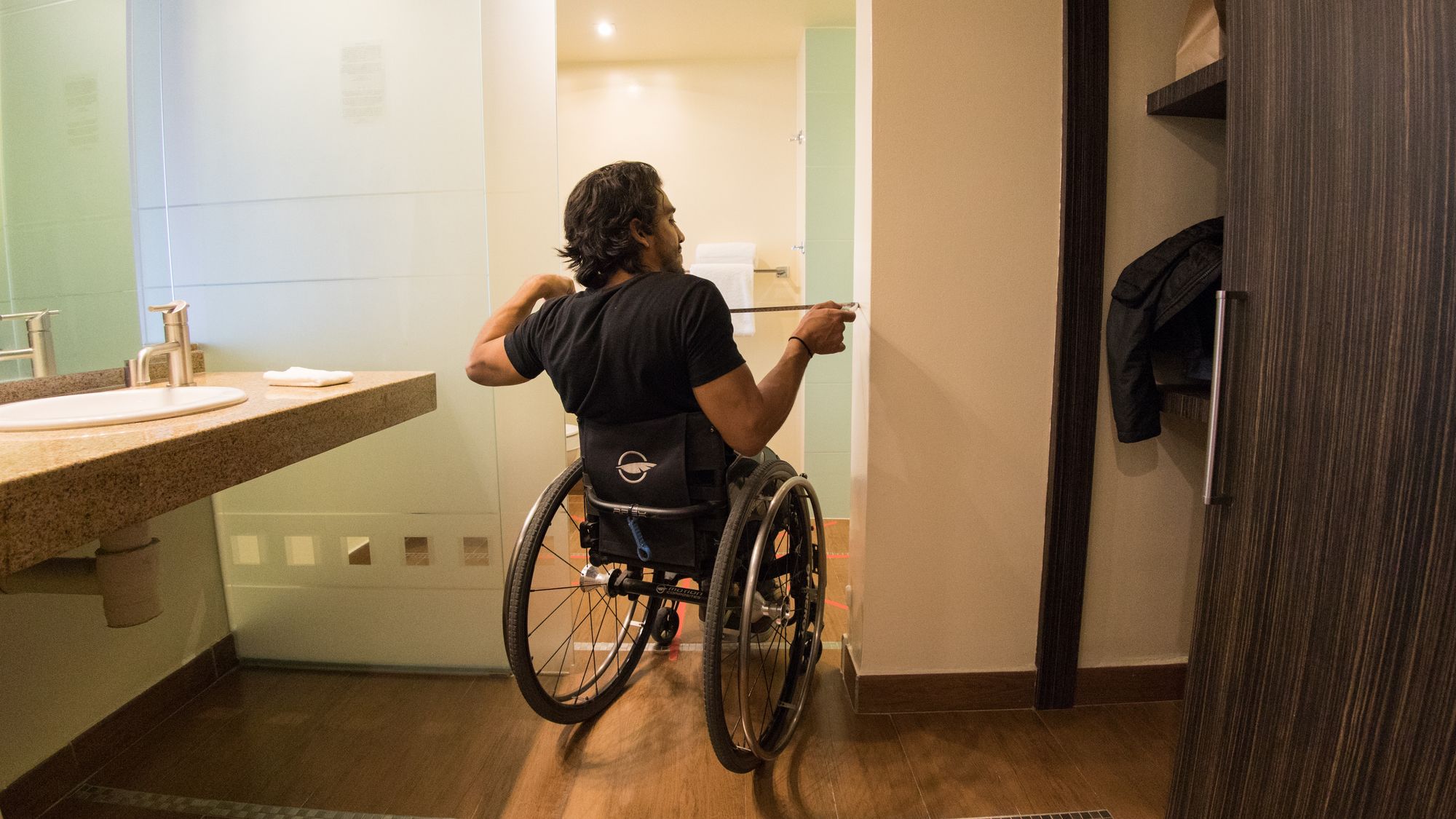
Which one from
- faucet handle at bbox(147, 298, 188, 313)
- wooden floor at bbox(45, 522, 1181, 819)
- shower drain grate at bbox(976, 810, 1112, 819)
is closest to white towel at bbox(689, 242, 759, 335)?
wooden floor at bbox(45, 522, 1181, 819)

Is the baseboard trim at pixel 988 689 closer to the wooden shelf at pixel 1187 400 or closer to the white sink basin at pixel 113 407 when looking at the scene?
the wooden shelf at pixel 1187 400

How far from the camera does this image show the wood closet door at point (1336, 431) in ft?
2.28

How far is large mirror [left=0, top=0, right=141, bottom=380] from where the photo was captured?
4.54 feet

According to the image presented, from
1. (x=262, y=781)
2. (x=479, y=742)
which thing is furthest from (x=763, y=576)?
(x=262, y=781)

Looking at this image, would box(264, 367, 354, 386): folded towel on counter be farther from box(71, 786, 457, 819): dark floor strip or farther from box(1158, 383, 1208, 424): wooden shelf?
box(1158, 383, 1208, 424): wooden shelf

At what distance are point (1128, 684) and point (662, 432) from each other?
130 centimetres

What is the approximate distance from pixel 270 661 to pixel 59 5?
5.24ft

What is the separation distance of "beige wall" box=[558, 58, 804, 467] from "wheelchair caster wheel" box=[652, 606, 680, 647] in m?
1.72

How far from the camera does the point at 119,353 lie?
162 centimetres

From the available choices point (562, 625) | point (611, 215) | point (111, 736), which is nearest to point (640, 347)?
point (611, 215)

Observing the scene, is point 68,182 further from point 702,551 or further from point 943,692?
point 943,692

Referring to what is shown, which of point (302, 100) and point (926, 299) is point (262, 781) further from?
point (926, 299)

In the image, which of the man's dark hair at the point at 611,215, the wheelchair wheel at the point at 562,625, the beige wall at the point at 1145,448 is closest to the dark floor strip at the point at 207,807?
the wheelchair wheel at the point at 562,625

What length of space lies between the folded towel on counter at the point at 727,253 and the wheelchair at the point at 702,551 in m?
2.01
